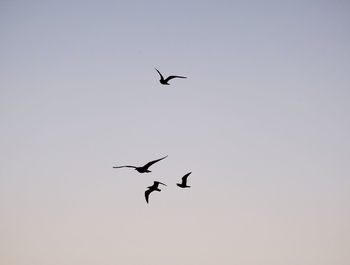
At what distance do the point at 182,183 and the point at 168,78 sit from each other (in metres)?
8.86

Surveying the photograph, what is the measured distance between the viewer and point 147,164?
41.6 meters

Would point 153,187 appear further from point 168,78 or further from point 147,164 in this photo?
point 168,78

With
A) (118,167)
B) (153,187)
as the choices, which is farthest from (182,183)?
(118,167)

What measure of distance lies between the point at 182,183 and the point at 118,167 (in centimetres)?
678

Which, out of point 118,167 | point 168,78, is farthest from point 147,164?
point 168,78

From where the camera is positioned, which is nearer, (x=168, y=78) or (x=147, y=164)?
→ (x=147, y=164)

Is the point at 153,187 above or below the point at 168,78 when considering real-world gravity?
below

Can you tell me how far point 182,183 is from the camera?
148 feet

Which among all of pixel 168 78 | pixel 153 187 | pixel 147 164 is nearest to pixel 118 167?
pixel 147 164

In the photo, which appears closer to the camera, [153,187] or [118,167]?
[118,167]

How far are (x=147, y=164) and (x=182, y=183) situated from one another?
493cm

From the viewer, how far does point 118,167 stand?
4081cm

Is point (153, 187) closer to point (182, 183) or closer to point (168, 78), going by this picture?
point (182, 183)

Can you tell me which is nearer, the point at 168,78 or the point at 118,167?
the point at 118,167
